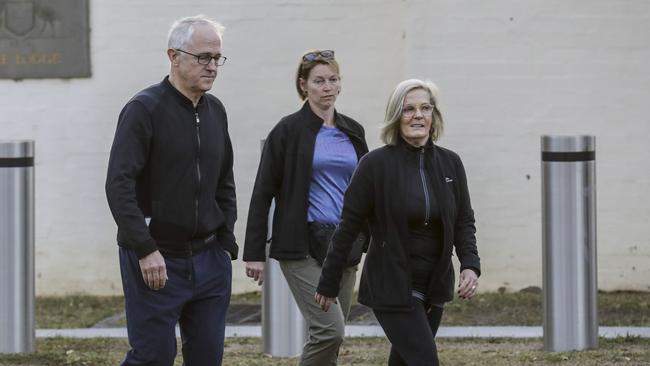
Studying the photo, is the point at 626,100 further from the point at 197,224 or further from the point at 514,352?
the point at 197,224

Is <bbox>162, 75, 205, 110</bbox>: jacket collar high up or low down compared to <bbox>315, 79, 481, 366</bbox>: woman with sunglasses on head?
up

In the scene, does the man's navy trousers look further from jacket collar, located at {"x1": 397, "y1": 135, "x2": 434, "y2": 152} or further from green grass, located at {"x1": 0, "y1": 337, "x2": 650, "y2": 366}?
green grass, located at {"x1": 0, "y1": 337, "x2": 650, "y2": 366}

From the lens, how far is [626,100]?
10.1m

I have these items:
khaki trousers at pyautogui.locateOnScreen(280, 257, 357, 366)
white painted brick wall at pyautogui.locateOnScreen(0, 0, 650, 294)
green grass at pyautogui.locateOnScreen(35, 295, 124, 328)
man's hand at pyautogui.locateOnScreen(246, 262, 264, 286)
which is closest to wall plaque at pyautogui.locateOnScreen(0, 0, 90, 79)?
white painted brick wall at pyautogui.locateOnScreen(0, 0, 650, 294)

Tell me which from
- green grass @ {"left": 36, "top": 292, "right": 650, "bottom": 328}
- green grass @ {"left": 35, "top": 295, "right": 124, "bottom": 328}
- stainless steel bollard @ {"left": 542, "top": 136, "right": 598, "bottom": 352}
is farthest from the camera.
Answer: green grass @ {"left": 35, "top": 295, "right": 124, "bottom": 328}

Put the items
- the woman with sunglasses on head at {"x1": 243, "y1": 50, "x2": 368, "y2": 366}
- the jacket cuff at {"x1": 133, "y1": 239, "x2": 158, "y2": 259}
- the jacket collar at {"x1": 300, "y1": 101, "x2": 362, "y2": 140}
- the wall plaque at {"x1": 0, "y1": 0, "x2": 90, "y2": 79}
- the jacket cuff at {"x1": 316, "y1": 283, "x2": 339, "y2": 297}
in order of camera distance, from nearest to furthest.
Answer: the jacket cuff at {"x1": 133, "y1": 239, "x2": 158, "y2": 259} → the jacket cuff at {"x1": 316, "y1": 283, "x2": 339, "y2": 297} → the woman with sunglasses on head at {"x1": 243, "y1": 50, "x2": 368, "y2": 366} → the jacket collar at {"x1": 300, "y1": 101, "x2": 362, "y2": 140} → the wall plaque at {"x1": 0, "y1": 0, "x2": 90, "y2": 79}

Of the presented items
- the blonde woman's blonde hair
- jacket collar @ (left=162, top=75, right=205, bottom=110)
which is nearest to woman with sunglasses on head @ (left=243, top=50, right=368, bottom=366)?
Result: the blonde woman's blonde hair

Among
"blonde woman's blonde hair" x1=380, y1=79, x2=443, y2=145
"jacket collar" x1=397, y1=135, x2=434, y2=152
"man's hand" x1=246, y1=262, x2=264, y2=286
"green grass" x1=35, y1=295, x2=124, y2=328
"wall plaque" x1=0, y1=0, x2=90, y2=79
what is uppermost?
"wall plaque" x1=0, y1=0, x2=90, y2=79

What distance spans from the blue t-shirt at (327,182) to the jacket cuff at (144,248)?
4.32 ft

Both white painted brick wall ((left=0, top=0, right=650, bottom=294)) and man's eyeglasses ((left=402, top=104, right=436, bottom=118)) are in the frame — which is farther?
white painted brick wall ((left=0, top=0, right=650, bottom=294))

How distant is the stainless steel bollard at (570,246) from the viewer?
25.3 feet

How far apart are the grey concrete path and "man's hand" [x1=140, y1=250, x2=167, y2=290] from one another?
3.96m

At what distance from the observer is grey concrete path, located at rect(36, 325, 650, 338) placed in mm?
8630

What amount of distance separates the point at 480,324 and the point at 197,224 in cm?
446
